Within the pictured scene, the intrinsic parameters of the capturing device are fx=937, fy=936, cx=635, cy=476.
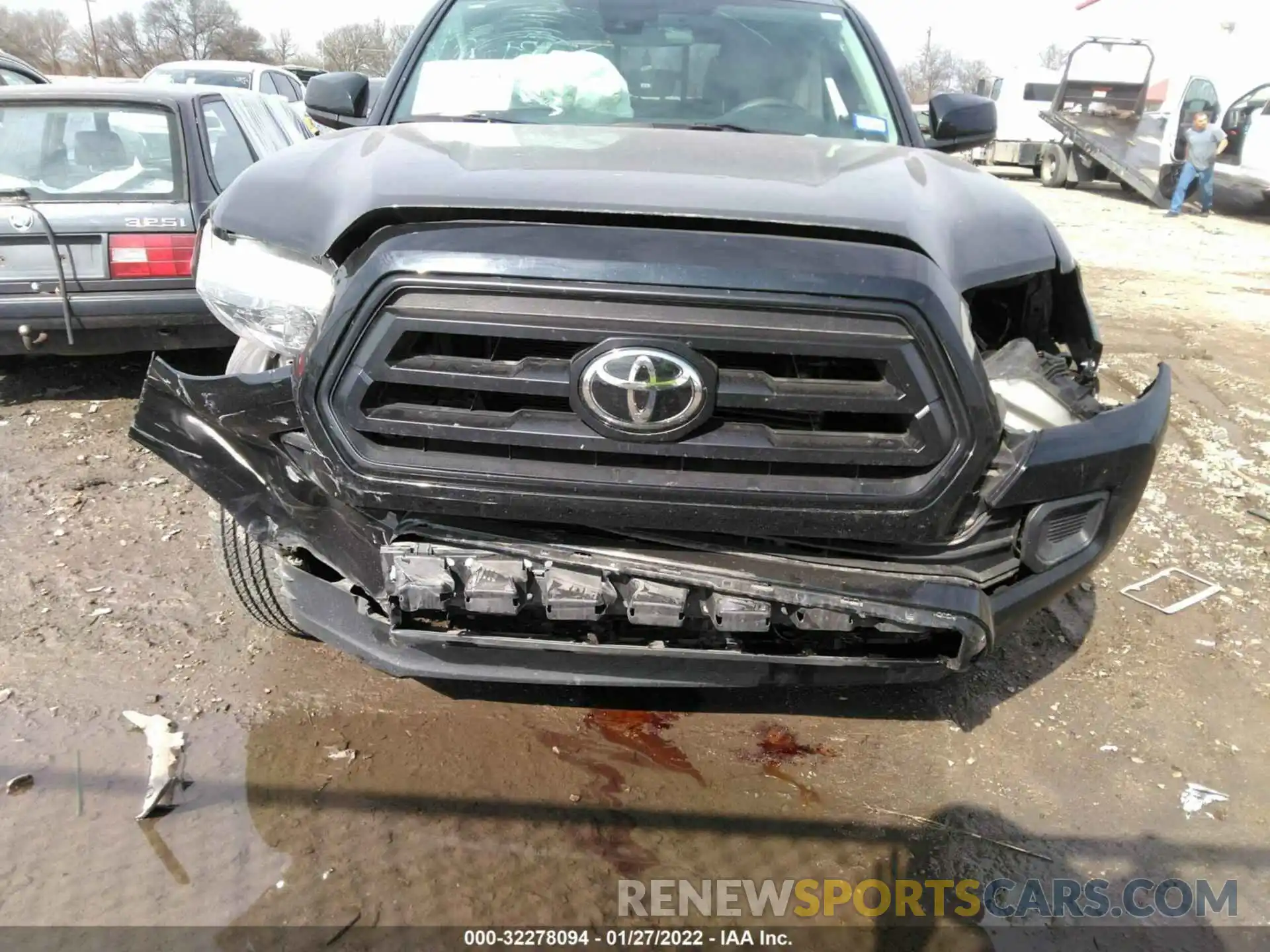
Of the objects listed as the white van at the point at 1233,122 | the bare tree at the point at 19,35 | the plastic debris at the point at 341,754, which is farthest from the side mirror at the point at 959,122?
the bare tree at the point at 19,35

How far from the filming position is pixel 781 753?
2.72m

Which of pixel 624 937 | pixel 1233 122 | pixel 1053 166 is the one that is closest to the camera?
pixel 624 937

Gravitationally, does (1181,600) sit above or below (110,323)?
below

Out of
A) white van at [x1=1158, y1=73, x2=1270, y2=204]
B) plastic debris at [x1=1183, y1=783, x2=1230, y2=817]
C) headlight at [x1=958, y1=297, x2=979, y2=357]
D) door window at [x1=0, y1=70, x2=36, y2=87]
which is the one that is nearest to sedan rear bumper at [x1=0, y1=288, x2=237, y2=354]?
headlight at [x1=958, y1=297, x2=979, y2=357]

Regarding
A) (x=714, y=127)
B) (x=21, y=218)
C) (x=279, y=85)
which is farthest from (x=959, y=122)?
(x=279, y=85)

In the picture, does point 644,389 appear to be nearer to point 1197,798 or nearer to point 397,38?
point 1197,798

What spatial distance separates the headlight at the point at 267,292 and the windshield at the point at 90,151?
2.68m

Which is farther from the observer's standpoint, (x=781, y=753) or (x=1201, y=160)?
(x=1201, y=160)

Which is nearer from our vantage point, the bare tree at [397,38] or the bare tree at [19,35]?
the bare tree at [397,38]

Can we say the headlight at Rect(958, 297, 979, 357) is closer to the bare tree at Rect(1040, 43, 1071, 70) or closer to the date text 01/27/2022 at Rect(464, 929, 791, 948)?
the date text 01/27/2022 at Rect(464, 929, 791, 948)

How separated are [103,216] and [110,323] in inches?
19.9

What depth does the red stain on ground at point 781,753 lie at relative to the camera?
103 inches

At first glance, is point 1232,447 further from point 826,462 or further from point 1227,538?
point 826,462

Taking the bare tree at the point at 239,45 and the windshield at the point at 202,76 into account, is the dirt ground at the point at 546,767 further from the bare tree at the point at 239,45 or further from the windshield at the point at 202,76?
the bare tree at the point at 239,45
